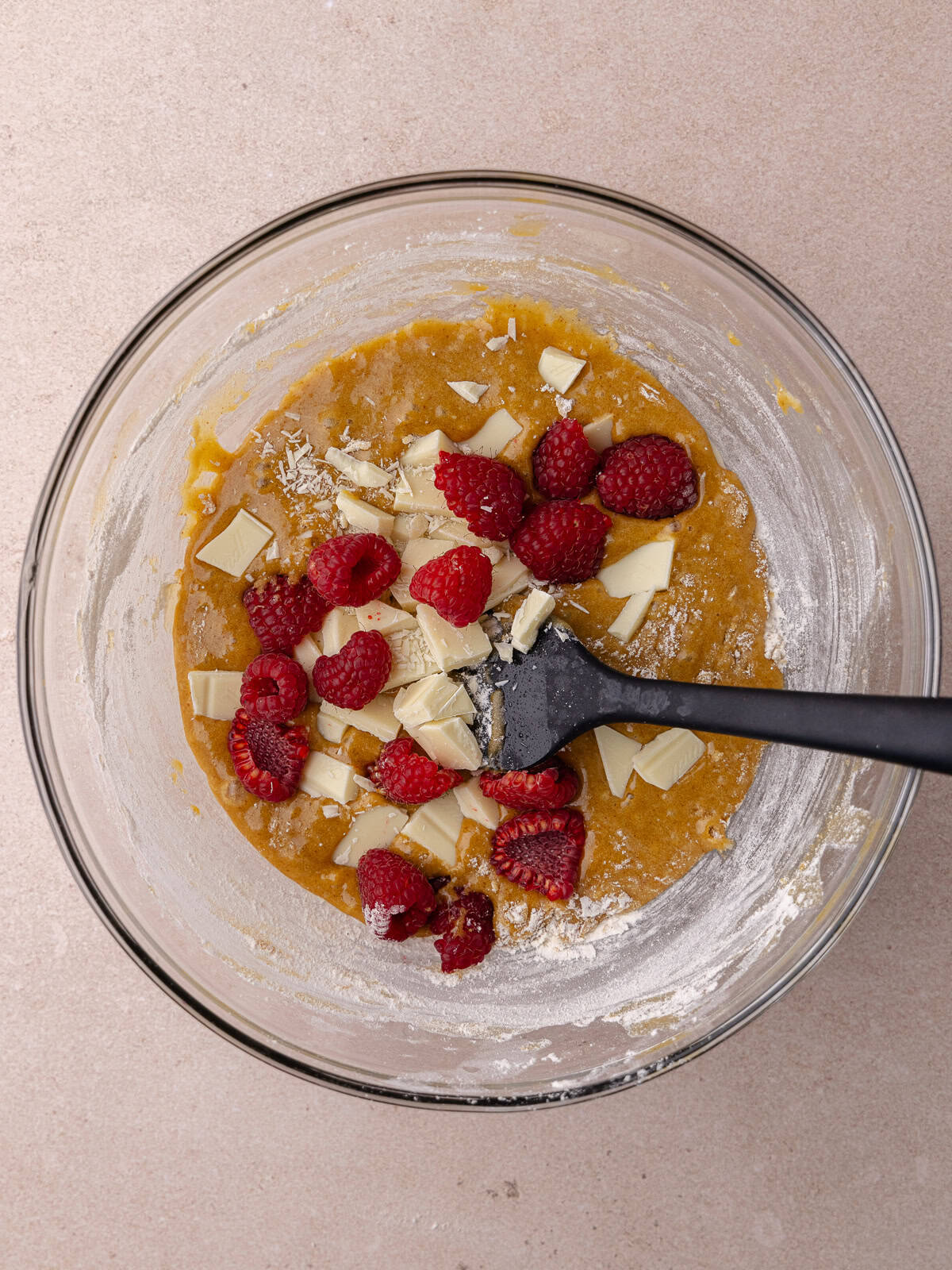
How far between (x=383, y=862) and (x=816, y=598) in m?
1.04

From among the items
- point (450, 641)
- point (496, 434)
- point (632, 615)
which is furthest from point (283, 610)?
point (632, 615)

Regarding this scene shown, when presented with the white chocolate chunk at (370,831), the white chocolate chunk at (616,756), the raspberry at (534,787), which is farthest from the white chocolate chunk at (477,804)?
the white chocolate chunk at (616,756)

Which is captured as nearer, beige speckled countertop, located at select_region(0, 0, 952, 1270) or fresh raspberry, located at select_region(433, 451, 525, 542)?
fresh raspberry, located at select_region(433, 451, 525, 542)

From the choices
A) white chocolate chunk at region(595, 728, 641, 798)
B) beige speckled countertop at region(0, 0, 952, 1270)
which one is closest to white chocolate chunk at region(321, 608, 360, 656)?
white chocolate chunk at region(595, 728, 641, 798)

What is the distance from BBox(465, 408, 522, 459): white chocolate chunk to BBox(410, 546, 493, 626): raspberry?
8.9 inches

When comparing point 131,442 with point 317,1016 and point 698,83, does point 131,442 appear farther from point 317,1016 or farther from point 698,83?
point 698,83

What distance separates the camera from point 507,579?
173 centimetres

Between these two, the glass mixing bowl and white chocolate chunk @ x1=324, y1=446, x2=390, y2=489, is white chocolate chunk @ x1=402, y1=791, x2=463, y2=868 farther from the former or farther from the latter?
white chocolate chunk @ x1=324, y1=446, x2=390, y2=489

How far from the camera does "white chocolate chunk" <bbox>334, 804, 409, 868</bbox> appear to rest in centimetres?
178

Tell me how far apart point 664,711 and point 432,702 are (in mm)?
445

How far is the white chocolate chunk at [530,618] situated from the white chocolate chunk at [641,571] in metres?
0.15

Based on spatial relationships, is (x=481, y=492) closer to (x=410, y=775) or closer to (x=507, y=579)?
(x=507, y=579)

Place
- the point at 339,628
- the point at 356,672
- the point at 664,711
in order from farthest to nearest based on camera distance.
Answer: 1. the point at 339,628
2. the point at 356,672
3. the point at 664,711

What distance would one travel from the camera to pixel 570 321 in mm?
1792
